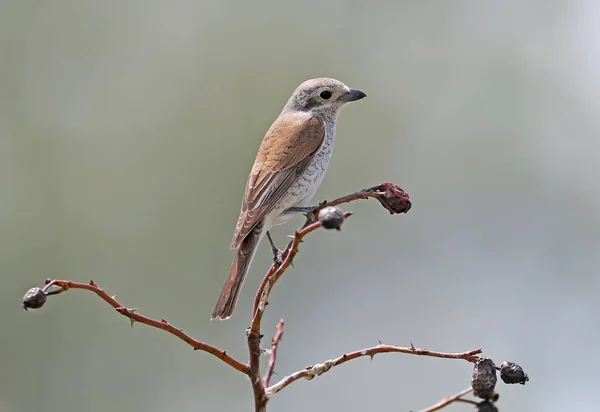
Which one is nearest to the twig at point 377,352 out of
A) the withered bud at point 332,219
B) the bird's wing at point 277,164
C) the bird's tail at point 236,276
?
the withered bud at point 332,219

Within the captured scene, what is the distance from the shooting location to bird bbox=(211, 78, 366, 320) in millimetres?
4191

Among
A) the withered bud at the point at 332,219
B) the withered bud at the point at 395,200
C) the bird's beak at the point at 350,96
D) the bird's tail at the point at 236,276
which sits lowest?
the bird's tail at the point at 236,276

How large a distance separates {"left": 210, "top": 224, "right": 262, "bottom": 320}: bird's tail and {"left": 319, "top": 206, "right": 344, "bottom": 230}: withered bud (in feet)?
4.94

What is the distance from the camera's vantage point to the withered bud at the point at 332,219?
2428 millimetres

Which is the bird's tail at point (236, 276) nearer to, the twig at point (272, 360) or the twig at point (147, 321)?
the twig at point (272, 360)

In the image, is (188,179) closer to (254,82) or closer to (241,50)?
(254,82)

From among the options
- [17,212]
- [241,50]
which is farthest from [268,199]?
[241,50]

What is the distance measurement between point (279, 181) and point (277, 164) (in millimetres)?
109

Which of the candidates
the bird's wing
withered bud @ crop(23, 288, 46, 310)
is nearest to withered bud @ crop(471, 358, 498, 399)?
withered bud @ crop(23, 288, 46, 310)

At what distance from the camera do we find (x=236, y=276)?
4.09 metres

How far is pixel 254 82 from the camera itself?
7.41 metres

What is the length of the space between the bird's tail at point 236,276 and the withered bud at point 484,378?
143cm

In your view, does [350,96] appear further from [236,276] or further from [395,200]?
[395,200]

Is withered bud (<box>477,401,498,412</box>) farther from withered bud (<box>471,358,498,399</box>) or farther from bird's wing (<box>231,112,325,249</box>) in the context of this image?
bird's wing (<box>231,112,325,249</box>)
